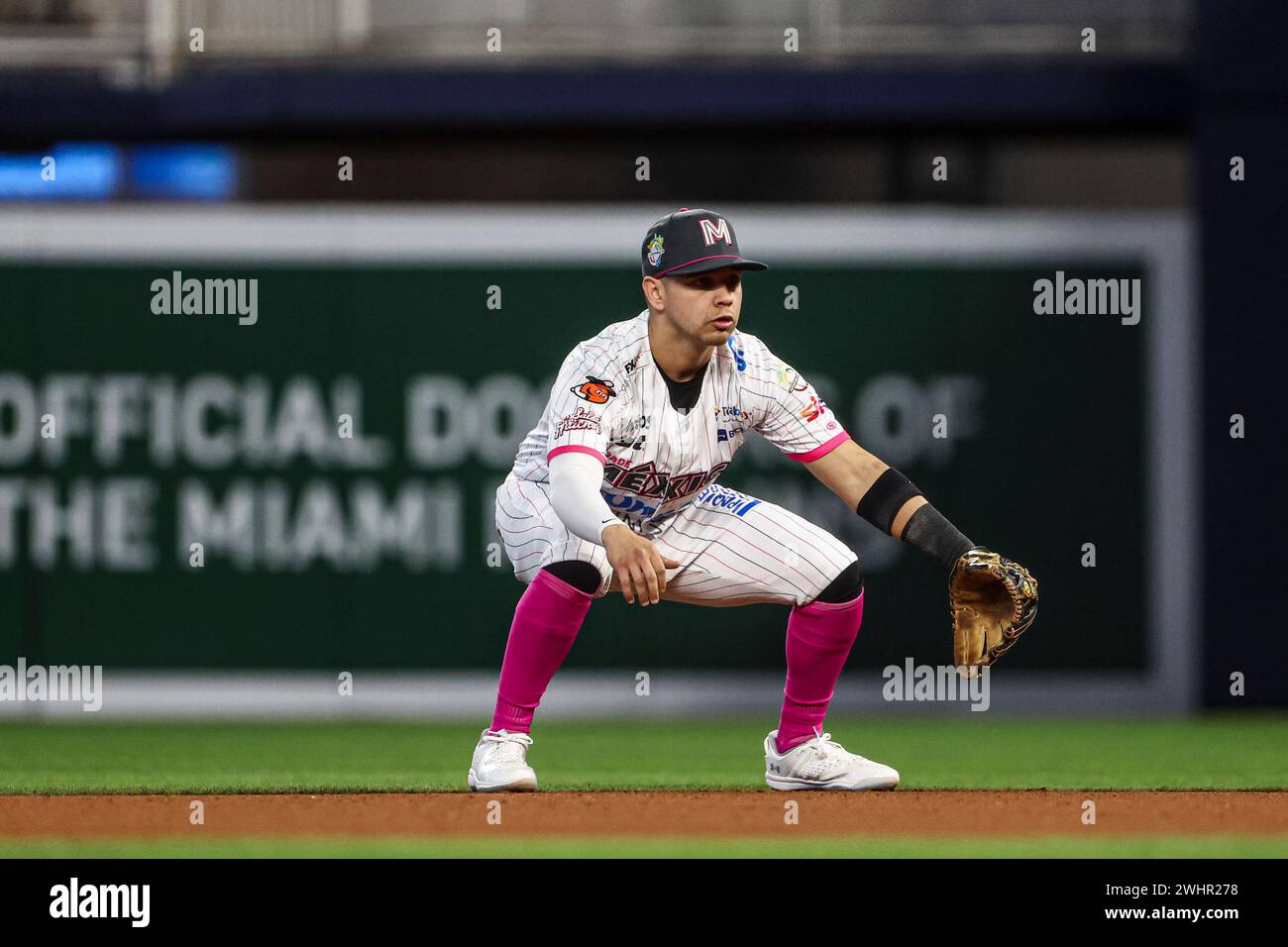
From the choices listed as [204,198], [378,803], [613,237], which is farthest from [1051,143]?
[378,803]

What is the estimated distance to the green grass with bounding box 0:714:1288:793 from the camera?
24.0 feet

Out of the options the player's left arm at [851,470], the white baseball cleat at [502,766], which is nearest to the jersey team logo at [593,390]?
the player's left arm at [851,470]

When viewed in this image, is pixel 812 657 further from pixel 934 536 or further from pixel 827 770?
pixel 934 536

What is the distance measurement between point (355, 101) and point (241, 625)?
2.97 metres

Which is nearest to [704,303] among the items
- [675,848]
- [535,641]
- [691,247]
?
[691,247]

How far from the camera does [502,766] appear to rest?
6.54m

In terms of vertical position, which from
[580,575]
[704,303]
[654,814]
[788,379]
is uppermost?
[704,303]

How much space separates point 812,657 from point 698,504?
2.23 feet

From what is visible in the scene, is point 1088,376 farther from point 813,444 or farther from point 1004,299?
point 813,444

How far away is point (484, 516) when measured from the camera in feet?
35.0

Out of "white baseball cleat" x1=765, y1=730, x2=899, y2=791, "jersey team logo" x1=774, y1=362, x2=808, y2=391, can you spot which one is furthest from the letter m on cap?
"white baseball cleat" x1=765, y1=730, x2=899, y2=791

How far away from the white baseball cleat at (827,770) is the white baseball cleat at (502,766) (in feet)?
2.98

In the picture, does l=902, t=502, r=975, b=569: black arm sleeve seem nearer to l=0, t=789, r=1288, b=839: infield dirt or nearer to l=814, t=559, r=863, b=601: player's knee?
l=814, t=559, r=863, b=601: player's knee

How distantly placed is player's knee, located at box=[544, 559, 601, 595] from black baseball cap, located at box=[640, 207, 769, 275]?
3.23ft
